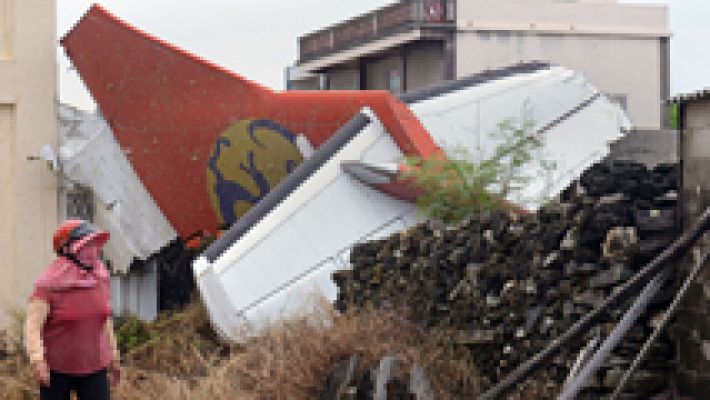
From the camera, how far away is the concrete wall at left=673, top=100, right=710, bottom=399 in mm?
5867

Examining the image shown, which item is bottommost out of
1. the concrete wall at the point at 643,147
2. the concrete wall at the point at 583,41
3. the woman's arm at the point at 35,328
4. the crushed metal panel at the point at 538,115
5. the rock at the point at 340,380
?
the rock at the point at 340,380

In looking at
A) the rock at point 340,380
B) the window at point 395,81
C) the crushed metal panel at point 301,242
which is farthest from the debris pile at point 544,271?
the window at point 395,81

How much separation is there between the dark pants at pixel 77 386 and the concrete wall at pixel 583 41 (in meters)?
21.8

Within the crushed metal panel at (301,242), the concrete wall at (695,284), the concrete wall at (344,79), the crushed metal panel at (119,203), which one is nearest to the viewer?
the concrete wall at (695,284)

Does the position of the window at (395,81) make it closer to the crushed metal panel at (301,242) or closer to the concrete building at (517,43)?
the concrete building at (517,43)

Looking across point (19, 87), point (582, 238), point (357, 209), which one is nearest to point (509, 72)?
point (357, 209)

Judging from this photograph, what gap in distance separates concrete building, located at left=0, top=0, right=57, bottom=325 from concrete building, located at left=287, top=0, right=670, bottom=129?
12.3 metres

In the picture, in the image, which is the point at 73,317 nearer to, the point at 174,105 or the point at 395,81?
the point at 174,105

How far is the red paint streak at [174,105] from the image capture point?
16.5 metres

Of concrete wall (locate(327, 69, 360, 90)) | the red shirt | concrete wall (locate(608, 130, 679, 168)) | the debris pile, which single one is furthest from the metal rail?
concrete wall (locate(327, 69, 360, 90))

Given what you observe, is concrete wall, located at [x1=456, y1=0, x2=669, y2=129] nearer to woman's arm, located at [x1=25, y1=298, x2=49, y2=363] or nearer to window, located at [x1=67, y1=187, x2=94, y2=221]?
window, located at [x1=67, y1=187, x2=94, y2=221]

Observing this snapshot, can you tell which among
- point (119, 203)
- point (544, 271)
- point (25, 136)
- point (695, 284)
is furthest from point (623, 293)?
point (25, 136)

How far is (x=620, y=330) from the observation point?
583 cm

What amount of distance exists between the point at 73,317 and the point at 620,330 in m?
3.37
